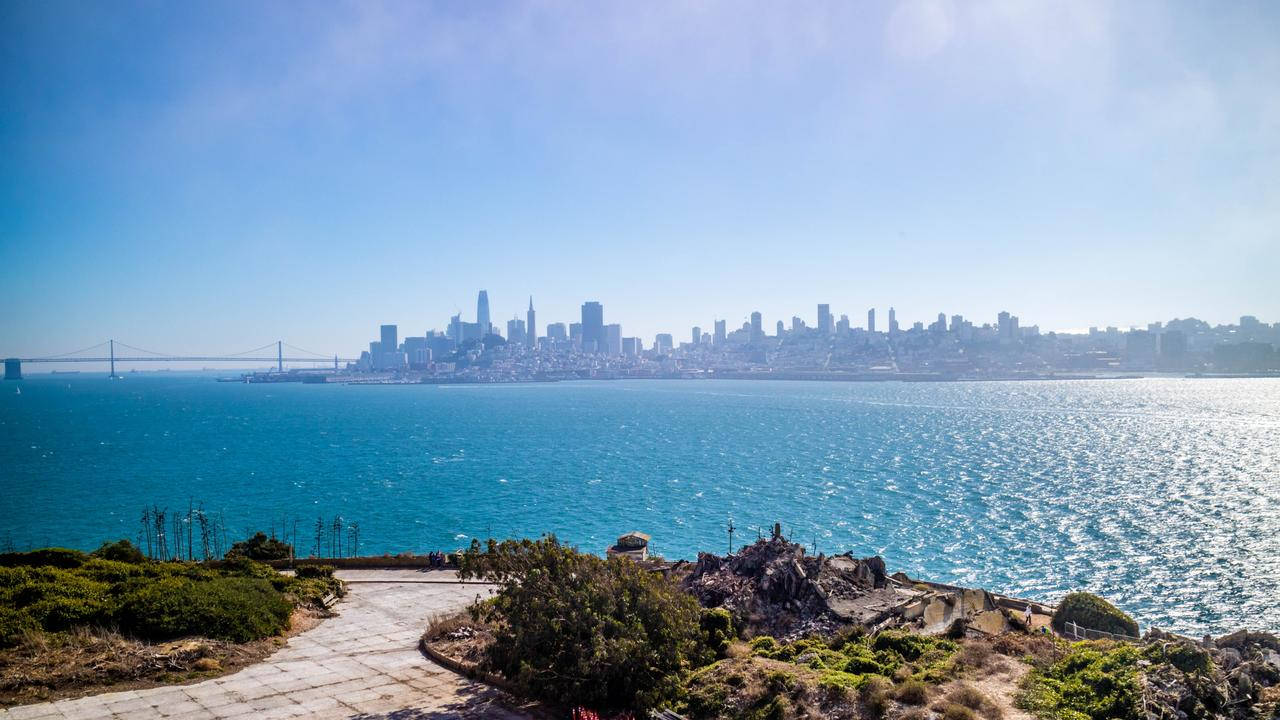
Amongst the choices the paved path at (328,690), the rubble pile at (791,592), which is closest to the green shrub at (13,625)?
the paved path at (328,690)

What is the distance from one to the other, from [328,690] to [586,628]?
6.77 metres

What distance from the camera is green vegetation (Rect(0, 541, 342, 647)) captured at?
20.4 metres

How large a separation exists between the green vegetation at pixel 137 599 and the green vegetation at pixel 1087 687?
2033 cm

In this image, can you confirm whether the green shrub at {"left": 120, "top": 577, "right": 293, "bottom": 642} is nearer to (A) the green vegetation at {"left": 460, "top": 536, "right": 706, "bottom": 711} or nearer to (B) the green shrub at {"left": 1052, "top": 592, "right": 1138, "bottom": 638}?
(A) the green vegetation at {"left": 460, "top": 536, "right": 706, "bottom": 711}

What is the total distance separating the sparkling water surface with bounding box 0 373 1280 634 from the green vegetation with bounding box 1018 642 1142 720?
88.2 feet

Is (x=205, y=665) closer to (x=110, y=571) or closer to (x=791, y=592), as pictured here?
(x=110, y=571)

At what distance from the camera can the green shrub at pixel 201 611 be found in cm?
2055

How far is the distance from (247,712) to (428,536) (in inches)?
1654

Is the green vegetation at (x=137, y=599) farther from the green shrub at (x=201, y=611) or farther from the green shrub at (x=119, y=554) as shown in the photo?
the green shrub at (x=119, y=554)

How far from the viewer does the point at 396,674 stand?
19484 mm

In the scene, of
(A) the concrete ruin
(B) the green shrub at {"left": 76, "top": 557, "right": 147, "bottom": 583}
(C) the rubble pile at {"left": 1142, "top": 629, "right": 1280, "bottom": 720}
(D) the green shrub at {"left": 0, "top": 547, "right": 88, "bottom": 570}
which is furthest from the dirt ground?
(C) the rubble pile at {"left": 1142, "top": 629, "right": 1280, "bottom": 720}

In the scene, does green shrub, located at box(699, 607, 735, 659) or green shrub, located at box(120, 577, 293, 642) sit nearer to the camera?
green shrub, located at box(699, 607, 735, 659)

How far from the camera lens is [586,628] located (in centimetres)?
1681

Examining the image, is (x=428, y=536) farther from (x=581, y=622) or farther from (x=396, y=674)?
(x=581, y=622)
